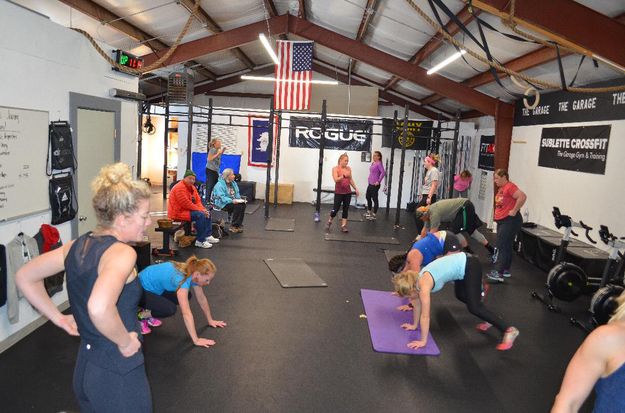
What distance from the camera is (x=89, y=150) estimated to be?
13.7 ft

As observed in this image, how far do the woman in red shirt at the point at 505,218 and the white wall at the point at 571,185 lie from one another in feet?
3.99

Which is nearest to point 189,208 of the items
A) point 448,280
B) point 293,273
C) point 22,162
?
point 293,273

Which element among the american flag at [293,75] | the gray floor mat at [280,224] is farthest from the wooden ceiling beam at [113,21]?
the gray floor mat at [280,224]

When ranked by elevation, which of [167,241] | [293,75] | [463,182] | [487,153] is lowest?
[167,241]

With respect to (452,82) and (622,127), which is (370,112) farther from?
(622,127)

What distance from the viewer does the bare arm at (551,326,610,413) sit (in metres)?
1.12

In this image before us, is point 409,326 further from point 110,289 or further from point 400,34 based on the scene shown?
point 400,34

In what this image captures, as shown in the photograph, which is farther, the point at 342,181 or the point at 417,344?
the point at 342,181

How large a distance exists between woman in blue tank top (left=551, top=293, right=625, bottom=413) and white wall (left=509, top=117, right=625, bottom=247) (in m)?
4.94

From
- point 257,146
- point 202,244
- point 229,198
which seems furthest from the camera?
point 257,146

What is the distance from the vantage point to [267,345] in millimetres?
3500

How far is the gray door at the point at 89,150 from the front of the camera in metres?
4.05

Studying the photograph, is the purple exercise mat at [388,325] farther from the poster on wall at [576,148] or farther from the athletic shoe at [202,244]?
the poster on wall at [576,148]

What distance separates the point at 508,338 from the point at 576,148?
4.02 metres
